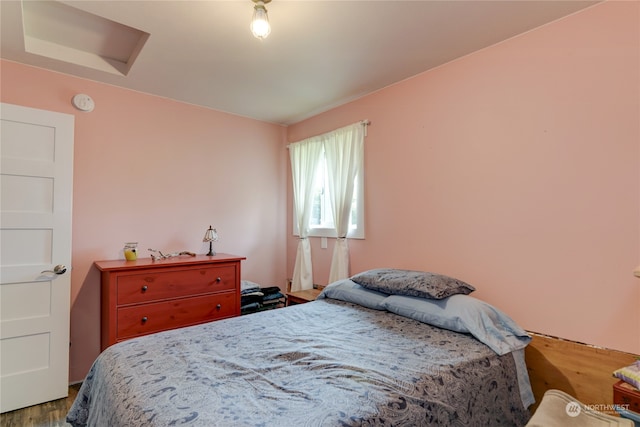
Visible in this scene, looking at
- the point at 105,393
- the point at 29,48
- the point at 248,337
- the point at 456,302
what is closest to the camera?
the point at 105,393

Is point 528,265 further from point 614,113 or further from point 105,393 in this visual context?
point 105,393

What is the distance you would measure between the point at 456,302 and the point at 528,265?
519 mm

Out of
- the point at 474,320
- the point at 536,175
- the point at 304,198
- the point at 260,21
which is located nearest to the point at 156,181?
the point at 304,198

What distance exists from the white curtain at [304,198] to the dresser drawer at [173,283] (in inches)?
32.8

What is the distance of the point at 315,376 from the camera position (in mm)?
1305

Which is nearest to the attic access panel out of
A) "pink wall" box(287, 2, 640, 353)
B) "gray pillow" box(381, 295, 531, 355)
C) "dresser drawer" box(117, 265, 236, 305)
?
"dresser drawer" box(117, 265, 236, 305)

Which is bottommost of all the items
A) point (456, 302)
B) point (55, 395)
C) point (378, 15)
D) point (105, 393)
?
point (55, 395)

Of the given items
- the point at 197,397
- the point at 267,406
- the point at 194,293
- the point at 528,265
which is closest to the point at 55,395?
the point at 194,293

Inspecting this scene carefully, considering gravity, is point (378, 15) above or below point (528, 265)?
above

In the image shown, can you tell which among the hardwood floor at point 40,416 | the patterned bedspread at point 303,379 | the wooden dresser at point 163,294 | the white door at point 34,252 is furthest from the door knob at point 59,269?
the patterned bedspread at point 303,379

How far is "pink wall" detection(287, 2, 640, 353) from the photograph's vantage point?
1660 millimetres

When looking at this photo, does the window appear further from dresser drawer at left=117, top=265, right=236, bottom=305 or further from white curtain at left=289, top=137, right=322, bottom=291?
dresser drawer at left=117, top=265, right=236, bottom=305

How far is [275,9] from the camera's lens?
179 cm

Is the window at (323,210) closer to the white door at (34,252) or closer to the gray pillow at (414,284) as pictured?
the gray pillow at (414,284)
